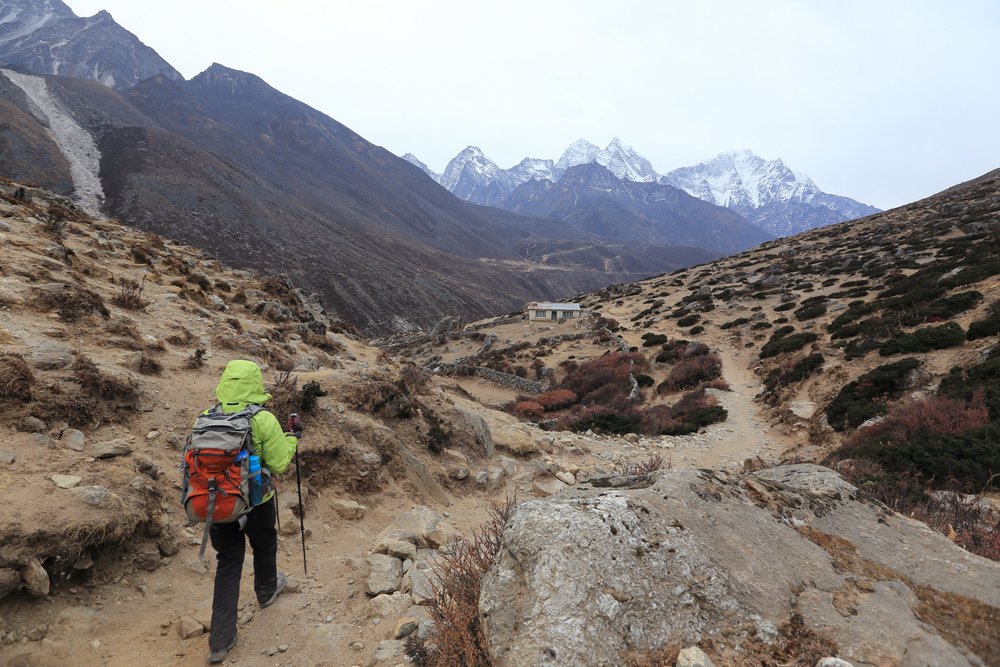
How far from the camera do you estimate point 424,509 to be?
24.8 ft

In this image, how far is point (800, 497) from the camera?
4.73 metres

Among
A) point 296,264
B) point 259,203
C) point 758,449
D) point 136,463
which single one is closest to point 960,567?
point 136,463

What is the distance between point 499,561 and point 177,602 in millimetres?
3780

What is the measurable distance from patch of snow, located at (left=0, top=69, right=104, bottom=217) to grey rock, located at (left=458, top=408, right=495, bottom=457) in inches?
3312

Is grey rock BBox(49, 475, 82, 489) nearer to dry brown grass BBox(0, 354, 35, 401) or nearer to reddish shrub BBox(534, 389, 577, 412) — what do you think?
dry brown grass BBox(0, 354, 35, 401)

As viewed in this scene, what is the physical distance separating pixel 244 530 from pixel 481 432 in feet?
24.7

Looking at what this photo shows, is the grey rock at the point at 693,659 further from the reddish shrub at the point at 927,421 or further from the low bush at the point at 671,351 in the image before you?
the low bush at the point at 671,351

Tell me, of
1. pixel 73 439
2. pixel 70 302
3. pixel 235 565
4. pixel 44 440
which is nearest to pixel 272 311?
pixel 70 302

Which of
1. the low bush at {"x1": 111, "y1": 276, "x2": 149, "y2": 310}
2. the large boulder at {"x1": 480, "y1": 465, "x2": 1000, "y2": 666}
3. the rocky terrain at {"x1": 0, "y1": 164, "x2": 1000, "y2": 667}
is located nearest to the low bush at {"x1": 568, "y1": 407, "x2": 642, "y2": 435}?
the rocky terrain at {"x1": 0, "y1": 164, "x2": 1000, "y2": 667}

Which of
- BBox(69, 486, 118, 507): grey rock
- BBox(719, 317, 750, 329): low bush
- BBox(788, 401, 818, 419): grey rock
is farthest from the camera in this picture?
BBox(719, 317, 750, 329): low bush

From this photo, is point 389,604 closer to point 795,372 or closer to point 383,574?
point 383,574

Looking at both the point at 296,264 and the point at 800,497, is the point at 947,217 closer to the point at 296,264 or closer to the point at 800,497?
the point at 800,497

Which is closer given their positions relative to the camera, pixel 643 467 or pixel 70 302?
pixel 643 467

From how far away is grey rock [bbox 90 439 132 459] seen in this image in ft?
19.1
